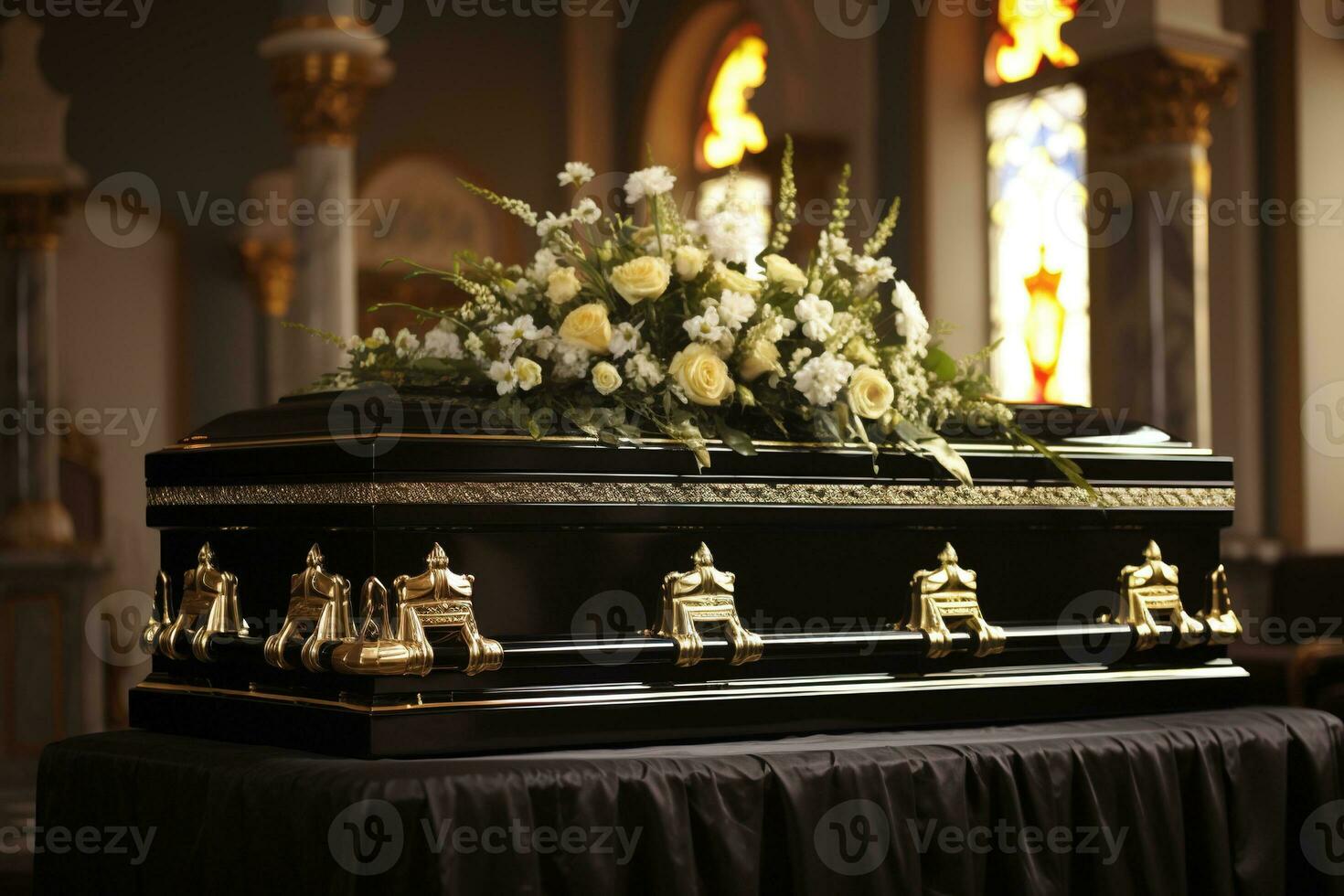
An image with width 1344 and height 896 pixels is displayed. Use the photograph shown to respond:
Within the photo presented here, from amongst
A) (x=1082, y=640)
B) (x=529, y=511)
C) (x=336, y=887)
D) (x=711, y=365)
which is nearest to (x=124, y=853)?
(x=336, y=887)

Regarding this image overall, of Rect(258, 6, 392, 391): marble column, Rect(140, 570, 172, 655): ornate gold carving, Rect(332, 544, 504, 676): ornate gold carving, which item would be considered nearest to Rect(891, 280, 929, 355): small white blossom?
Rect(332, 544, 504, 676): ornate gold carving

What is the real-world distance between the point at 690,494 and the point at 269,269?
8.59 metres

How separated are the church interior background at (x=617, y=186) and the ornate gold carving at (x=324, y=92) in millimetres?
13

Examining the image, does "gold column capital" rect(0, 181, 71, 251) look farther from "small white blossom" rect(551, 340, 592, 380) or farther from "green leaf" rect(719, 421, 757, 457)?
"green leaf" rect(719, 421, 757, 457)

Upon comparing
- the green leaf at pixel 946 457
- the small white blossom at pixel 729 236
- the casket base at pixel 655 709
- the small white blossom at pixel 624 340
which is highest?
the small white blossom at pixel 729 236

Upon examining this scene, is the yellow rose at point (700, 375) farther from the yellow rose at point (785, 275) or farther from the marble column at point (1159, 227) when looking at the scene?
the marble column at point (1159, 227)

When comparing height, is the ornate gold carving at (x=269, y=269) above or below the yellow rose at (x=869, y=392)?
above

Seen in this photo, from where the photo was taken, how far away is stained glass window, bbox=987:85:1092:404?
29.2ft

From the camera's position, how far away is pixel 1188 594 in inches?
141

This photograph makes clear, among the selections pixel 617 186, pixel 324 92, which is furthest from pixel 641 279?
pixel 617 186

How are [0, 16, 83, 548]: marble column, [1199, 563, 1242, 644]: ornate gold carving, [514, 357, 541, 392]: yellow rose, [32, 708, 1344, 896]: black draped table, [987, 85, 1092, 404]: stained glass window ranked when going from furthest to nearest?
[987, 85, 1092, 404]: stained glass window, [0, 16, 83, 548]: marble column, [1199, 563, 1242, 644]: ornate gold carving, [514, 357, 541, 392]: yellow rose, [32, 708, 1344, 896]: black draped table

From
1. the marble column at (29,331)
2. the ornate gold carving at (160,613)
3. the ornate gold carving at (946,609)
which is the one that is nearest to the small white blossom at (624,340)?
the ornate gold carving at (946,609)

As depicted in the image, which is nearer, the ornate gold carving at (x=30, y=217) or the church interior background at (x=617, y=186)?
the church interior background at (x=617, y=186)

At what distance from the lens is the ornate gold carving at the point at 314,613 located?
266 centimetres
